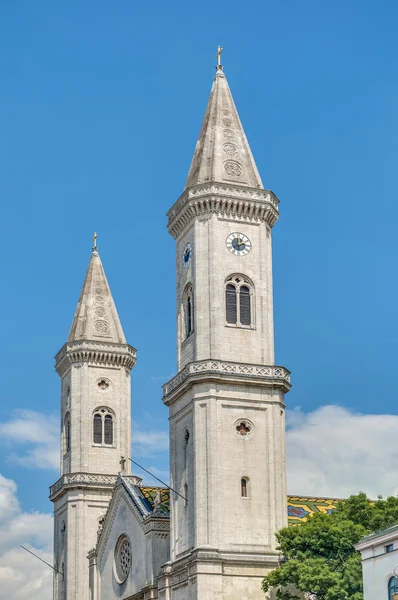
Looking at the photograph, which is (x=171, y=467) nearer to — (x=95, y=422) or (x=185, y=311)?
(x=185, y=311)

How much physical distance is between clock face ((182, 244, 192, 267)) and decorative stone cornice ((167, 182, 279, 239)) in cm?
149

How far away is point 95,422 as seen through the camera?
340 ft

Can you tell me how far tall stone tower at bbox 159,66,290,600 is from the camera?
73.2 m

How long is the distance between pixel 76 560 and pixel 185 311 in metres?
27.6

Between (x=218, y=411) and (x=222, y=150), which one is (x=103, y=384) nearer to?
(x=222, y=150)

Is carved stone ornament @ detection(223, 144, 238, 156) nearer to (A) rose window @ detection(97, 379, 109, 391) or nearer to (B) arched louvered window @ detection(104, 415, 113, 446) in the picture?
(A) rose window @ detection(97, 379, 109, 391)

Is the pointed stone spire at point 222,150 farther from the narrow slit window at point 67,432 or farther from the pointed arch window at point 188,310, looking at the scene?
the narrow slit window at point 67,432

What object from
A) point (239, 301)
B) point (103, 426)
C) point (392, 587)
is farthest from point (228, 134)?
point (392, 587)

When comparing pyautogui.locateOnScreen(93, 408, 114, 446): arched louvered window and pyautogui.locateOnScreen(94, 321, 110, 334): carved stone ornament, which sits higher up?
pyautogui.locateOnScreen(94, 321, 110, 334): carved stone ornament

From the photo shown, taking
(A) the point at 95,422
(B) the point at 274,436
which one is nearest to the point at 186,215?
(B) the point at 274,436

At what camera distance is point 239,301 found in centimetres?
7894

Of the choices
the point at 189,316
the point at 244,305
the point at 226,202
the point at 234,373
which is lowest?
the point at 234,373

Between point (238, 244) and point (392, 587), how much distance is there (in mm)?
27784

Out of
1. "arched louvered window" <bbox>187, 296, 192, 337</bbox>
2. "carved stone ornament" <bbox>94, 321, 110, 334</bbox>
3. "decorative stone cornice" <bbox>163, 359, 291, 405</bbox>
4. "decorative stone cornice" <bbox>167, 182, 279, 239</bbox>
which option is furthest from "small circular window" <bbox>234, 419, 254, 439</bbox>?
"carved stone ornament" <bbox>94, 321, 110, 334</bbox>
